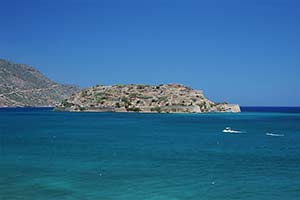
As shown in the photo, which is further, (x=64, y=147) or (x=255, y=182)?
(x=64, y=147)

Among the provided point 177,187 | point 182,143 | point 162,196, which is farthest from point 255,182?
point 182,143

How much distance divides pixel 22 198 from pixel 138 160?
1126 inches

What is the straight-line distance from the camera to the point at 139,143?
9819cm

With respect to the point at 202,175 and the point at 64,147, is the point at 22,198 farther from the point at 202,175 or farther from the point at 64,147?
the point at 64,147

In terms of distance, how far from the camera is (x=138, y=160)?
69.2 meters

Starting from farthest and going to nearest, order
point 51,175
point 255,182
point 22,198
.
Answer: point 51,175, point 255,182, point 22,198

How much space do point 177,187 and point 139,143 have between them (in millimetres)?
50025

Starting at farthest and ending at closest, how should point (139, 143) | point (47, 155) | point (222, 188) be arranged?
point (139, 143) < point (47, 155) < point (222, 188)

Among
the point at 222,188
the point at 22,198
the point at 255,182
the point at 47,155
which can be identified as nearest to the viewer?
the point at 22,198

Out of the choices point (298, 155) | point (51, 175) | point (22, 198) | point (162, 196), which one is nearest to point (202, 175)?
point (162, 196)

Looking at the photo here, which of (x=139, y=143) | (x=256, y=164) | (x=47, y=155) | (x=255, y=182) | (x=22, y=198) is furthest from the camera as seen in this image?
(x=139, y=143)

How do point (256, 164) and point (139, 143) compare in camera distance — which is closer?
point (256, 164)

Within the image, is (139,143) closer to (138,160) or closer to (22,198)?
(138,160)

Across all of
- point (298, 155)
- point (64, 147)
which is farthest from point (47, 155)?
point (298, 155)
